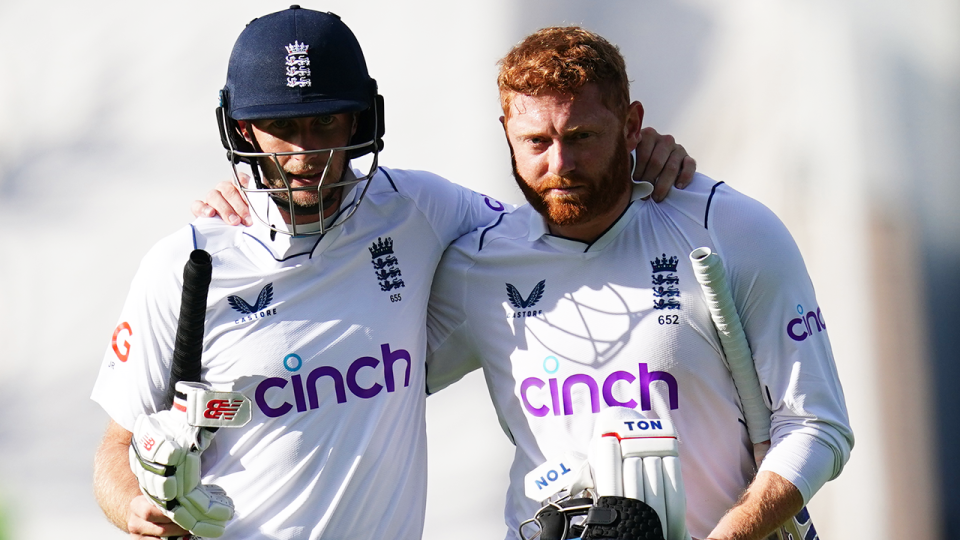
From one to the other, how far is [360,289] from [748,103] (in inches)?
51.3

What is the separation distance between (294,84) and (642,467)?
968mm

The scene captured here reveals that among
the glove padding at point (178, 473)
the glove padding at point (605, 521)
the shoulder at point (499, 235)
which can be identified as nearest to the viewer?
the glove padding at point (605, 521)

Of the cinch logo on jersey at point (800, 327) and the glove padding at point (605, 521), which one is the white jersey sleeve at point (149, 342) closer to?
the glove padding at point (605, 521)

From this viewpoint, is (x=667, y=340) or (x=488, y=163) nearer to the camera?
(x=667, y=340)

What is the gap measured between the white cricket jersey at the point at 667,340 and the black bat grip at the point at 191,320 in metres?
0.58

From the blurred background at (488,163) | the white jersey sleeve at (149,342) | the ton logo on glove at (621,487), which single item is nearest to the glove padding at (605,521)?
the ton logo on glove at (621,487)

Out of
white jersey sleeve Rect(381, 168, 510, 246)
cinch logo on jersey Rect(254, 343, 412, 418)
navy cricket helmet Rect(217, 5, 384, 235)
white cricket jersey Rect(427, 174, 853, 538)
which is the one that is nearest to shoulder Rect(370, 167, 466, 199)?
white jersey sleeve Rect(381, 168, 510, 246)

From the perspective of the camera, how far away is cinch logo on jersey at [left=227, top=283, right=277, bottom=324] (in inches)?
78.9

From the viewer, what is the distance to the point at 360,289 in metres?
2.03

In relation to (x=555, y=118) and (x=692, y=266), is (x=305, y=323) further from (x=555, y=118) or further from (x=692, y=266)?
(x=692, y=266)

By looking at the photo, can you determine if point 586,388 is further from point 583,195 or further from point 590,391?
point 583,195

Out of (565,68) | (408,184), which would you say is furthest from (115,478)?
(565,68)

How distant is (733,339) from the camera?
6.19 ft

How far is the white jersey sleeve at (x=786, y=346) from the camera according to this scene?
1.88m
